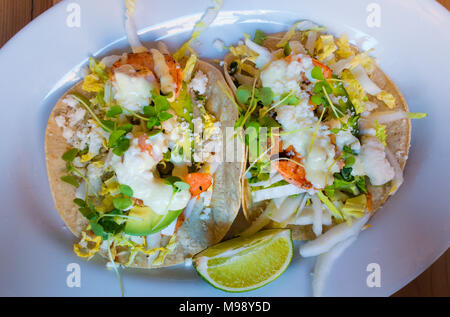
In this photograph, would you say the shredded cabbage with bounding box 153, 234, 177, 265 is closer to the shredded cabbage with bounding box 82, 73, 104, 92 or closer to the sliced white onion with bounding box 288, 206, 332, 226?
the sliced white onion with bounding box 288, 206, 332, 226

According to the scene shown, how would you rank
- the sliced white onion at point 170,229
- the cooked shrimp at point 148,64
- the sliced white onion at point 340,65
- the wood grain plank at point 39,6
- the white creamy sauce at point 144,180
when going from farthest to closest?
1. the wood grain plank at point 39,6
2. the sliced white onion at point 340,65
3. the sliced white onion at point 170,229
4. the cooked shrimp at point 148,64
5. the white creamy sauce at point 144,180

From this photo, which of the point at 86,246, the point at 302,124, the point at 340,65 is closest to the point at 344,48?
the point at 340,65

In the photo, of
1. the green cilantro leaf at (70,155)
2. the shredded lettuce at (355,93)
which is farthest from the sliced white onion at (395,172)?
the green cilantro leaf at (70,155)

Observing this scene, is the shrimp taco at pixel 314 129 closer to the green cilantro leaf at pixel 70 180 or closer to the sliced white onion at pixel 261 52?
the sliced white onion at pixel 261 52

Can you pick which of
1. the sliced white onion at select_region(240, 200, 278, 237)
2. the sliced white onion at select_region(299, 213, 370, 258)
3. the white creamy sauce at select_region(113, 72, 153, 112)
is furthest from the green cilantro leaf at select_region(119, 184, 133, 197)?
the sliced white onion at select_region(299, 213, 370, 258)

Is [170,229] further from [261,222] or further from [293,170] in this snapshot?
[293,170]

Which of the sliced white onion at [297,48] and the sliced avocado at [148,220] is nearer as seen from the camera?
the sliced avocado at [148,220]

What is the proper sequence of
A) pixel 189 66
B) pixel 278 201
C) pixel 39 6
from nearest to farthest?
pixel 189 66 → pixel 278 201 → pixel 39 6
